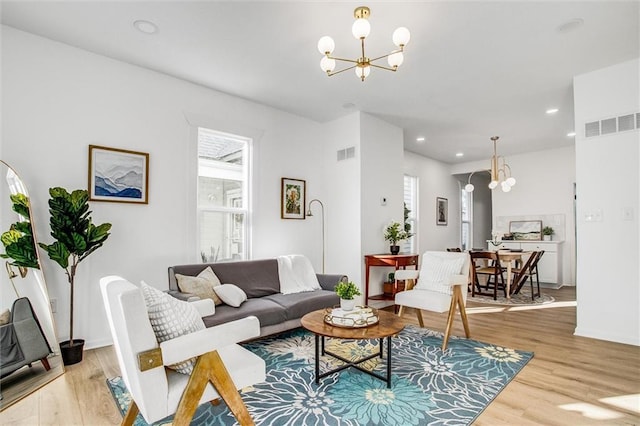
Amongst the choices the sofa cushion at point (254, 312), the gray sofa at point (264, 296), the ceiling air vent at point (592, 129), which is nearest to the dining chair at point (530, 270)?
the ceiling air vent at point (592, 129)

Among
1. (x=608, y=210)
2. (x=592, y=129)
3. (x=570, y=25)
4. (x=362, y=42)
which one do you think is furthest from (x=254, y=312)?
(x=592, y=129)

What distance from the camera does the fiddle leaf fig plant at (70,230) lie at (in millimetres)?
2811

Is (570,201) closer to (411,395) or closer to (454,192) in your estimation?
(454,192)

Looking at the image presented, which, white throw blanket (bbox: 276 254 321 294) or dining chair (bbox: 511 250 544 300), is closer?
white throw blanket (bbox: 276 254 321 294)

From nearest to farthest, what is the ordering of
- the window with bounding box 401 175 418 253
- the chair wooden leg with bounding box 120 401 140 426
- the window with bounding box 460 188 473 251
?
the chair wooden leg with bounding box 120 401 140 426 → the window with bounding box 401 175 418 253 → the window with bounding box 460 188 473 251

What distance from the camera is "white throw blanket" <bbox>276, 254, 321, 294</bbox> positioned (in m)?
3.95

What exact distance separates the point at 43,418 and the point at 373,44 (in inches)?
147

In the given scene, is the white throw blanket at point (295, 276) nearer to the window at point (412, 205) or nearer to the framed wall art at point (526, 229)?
the window at point (412, 205)

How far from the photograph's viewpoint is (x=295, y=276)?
4074 mm

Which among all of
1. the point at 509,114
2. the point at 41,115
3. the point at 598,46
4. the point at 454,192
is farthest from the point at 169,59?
the point at 454,192

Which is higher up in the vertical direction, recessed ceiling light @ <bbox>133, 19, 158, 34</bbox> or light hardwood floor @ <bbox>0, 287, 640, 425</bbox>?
recessed ceiling light @ <bbox>133, 19, 158, 34</bbox>

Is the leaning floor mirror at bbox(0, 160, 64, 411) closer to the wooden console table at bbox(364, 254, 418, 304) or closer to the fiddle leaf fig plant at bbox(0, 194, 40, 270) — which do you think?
the fiddle leaf fig plant at bbox(0, 194, 40, 270)

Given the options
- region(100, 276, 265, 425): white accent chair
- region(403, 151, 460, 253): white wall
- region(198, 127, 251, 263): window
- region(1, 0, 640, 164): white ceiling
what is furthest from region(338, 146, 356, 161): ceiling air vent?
region(100, 276, 265, 425): white accent chair

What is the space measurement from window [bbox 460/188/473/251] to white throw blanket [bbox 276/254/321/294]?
19.9 ft
